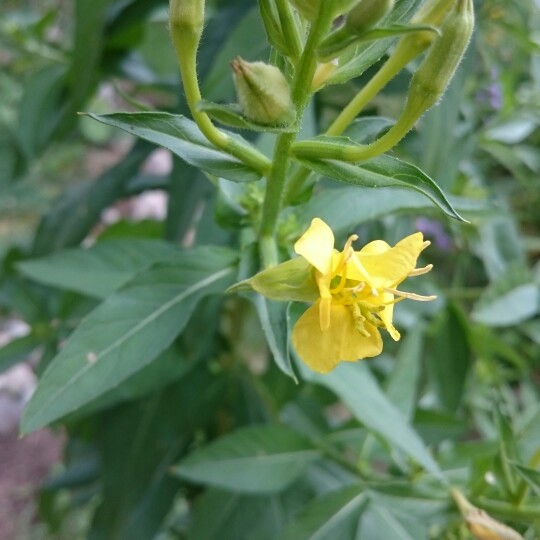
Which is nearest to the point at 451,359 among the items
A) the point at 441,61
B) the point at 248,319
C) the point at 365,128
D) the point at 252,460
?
the point at 248,319

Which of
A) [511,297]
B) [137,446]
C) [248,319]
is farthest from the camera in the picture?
[511,297]

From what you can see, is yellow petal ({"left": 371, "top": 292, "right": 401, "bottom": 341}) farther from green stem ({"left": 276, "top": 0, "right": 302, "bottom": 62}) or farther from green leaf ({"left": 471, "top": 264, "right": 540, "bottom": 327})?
green leaf ({"left": 471, "top": 264, "right": 540, "bottom": 327})

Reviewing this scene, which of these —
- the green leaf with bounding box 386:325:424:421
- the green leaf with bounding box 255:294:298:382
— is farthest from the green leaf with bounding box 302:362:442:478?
the green leaf with bounding box 255:294:298:382

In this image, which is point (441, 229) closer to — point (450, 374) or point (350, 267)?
point (450, 374)

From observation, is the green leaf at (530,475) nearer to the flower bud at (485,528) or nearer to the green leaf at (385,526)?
the flower bud at (485,528)

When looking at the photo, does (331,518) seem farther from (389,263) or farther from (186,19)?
(186,19)

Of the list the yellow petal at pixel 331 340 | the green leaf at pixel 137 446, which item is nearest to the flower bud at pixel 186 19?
the yellow petal at pixel 331 340
